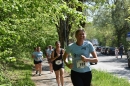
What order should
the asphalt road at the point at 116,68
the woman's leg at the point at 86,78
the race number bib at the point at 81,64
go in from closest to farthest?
the race number bib at the point at 81,64, the woman's leg at the point at 86,78, the asphalt road at the point at 116,68

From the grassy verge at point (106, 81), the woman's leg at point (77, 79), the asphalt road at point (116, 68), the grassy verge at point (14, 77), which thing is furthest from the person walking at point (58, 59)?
the asphalt road at point (116, 68)

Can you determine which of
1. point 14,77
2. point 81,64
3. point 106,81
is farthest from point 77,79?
point 14,77

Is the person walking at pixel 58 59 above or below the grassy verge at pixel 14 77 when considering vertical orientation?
above

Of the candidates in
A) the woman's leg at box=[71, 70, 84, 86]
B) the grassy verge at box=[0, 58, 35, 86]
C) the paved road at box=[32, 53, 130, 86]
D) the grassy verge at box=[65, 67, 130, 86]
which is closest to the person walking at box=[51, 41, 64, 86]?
the grassy verge at box=[0, 58, 35, 86]

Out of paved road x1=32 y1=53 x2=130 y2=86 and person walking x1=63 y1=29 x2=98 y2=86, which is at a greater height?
person walking x1=63 y1=29 x2=98 y2=86

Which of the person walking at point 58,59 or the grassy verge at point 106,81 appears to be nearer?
the person walking at point 58,59

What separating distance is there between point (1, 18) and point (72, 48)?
4.00 m

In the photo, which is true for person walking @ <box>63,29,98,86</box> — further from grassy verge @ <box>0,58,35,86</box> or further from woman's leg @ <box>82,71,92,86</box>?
grassy verge @ <box>0,58,35,86</box>

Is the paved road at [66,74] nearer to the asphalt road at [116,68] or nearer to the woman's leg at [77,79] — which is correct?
the asphalt road at [116,68]

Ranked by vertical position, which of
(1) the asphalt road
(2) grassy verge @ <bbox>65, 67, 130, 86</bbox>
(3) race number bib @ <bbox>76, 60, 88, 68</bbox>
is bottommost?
(1) the asphalt road

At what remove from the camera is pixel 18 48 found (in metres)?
16.5

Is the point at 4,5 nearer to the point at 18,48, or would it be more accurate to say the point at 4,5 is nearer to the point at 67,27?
the point at 18,48

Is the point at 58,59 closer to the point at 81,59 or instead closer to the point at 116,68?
the point at 81,59

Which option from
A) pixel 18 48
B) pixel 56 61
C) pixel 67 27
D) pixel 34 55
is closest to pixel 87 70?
pixel 56 61
